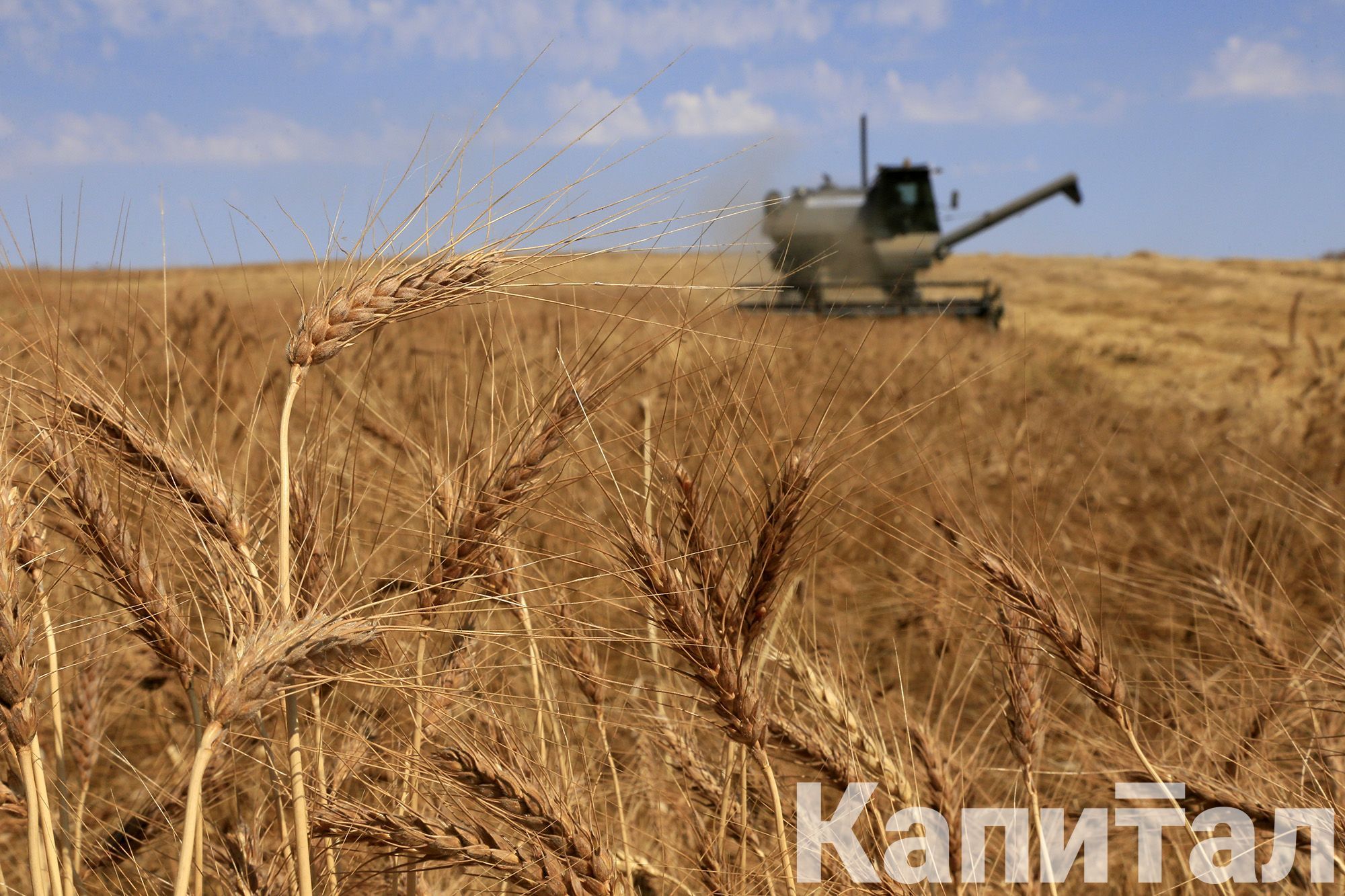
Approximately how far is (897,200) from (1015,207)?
2.71m

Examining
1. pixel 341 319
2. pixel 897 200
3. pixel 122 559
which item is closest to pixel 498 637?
pixel 122 559

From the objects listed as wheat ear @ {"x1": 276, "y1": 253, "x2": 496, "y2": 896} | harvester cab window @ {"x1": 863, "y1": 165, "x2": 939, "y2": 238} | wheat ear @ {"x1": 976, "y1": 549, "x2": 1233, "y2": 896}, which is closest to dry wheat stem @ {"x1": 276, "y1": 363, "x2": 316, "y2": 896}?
wheat ear @ {"x1": 276, "y1": 253, "x2": 496, "y2": 896}

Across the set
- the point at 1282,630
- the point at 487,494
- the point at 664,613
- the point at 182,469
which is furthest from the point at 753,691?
the point at 1282,630

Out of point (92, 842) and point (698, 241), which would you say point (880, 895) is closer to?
point (698, 241)

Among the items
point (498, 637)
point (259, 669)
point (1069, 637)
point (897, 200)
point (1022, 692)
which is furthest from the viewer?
point (897, 200)

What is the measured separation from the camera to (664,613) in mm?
1120

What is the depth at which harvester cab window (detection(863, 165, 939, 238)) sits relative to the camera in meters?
16.0

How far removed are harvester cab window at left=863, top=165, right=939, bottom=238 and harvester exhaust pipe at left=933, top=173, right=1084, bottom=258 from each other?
2.31 ft

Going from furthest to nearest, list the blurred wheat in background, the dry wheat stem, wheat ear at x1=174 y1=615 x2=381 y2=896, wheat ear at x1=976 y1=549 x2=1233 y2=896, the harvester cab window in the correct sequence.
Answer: the harvester cab window
wheat ear at x1=976 y1=549 x2=1233 y2=896
the blurred wheat in background
the dry wheat stem
wheat ear at x1=174 y1=615 x2=381 y2=896

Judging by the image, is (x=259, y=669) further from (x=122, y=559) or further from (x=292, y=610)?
(x=122, y=559)

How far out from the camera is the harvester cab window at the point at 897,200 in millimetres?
15992

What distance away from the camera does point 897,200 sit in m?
16.1

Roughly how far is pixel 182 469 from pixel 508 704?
1.59 ft

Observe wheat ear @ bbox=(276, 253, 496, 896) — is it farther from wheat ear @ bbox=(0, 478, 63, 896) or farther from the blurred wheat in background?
wheat ear @ bbox=(0, 478, 63, 896)
